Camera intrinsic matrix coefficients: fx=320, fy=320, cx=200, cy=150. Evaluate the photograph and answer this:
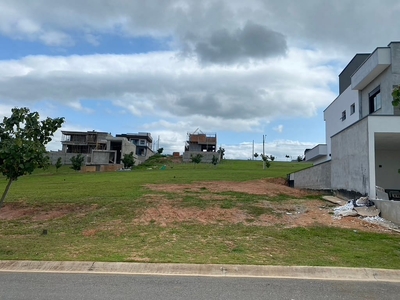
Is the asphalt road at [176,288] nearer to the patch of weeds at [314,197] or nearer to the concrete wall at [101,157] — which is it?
the patch of weeds at [314,197]

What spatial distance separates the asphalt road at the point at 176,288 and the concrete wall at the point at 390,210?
22.9 ft

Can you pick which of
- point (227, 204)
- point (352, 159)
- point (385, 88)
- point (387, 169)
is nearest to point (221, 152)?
point (387, 169)

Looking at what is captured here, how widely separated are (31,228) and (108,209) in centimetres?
334

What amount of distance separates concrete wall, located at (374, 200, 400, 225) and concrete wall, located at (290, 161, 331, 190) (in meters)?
8.42

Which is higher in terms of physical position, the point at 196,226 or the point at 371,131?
the point at 371,131

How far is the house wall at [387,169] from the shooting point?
19.7 meters

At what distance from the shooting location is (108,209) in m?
14.0

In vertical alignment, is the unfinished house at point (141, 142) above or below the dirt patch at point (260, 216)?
above

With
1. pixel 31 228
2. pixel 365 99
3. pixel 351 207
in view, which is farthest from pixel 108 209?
pixel 365 99

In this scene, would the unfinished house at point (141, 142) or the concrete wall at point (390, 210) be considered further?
the unfinished house at point (141, 142)

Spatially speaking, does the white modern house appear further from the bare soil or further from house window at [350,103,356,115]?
the bare soil

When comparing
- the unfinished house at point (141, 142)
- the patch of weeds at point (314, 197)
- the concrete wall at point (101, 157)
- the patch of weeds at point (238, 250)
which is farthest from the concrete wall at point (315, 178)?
the unfinished house at point (141, 142)

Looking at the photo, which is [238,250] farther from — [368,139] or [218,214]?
[368,139]

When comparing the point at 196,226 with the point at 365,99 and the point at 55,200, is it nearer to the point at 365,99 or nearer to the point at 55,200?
the point at 55,200
